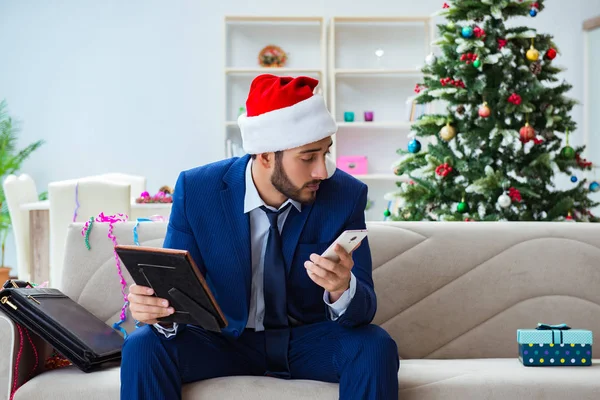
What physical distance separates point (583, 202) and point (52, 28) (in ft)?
15.9

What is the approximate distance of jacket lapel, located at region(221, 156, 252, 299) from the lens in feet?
6.35

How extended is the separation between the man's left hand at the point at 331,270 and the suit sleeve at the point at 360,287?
9 centimetres

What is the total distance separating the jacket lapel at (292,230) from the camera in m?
1.95

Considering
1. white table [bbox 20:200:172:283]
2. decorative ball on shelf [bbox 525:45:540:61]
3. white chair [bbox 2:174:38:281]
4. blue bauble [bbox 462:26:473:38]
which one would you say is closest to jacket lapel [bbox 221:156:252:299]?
blue bauble [bbox 462:26:473:38]

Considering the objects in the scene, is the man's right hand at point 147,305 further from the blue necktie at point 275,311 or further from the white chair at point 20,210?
the white chair at point 20,210

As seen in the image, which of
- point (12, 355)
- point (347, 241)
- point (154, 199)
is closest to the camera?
point (347, 241)

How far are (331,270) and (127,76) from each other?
5.28 m

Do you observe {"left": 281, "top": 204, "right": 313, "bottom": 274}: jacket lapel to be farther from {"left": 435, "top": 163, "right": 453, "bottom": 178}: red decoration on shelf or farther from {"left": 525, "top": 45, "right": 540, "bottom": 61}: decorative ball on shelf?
{"left": 525, "top": 45, "right": 540, "bottom": 61}: decorative ball on shelf

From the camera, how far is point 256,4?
6.57 m

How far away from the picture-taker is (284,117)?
1.96m

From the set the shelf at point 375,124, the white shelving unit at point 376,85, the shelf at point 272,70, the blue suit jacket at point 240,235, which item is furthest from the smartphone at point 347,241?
the white shelving unit at point 376,85

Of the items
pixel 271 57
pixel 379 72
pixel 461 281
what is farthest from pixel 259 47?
pixel 461 281

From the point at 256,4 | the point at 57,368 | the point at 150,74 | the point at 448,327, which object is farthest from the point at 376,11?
the point at 57,368

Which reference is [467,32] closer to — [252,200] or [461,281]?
[461,281]
